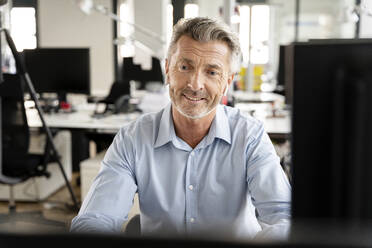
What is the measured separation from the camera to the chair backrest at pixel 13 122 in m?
2.66

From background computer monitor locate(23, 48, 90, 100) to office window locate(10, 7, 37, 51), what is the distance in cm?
379

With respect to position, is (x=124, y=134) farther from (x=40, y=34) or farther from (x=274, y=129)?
(x=40, y=34)

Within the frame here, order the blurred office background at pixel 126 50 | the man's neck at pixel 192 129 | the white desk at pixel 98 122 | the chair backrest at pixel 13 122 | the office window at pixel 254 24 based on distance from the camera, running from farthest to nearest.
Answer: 1. the office window at pixel 254 24
2. the blurred office background at pixel 126 50
3. the white desk at pixel 98 122
4. the chair backrest at pixel 13 122
5. the man's neck at pixel 192 129

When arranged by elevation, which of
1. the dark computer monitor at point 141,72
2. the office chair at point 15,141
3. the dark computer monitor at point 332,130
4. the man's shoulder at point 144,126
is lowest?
the office chair at point 15,141

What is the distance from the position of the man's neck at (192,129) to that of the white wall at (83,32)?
5.66 meters

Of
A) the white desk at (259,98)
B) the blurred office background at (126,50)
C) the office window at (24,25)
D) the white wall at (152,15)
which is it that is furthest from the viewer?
the office window at (24,25)

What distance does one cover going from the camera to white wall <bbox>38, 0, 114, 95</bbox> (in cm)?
700

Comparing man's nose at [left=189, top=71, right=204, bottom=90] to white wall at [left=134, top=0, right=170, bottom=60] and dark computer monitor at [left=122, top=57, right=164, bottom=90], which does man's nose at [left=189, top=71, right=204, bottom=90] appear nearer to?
dark computer monitor at [left=122, top=57, right=164, bottom=90]

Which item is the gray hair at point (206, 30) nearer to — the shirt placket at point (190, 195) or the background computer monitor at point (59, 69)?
the shirt placket at point (190, 195)

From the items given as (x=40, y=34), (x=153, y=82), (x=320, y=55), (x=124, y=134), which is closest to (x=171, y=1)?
(x=40, y=34)

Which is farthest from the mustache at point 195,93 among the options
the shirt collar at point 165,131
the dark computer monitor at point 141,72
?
the dark computer monitor at point 141,72

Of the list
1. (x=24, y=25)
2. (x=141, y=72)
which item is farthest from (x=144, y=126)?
(x=24, y=25)

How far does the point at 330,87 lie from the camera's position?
42 centimetres

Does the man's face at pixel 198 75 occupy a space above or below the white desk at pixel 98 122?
above
